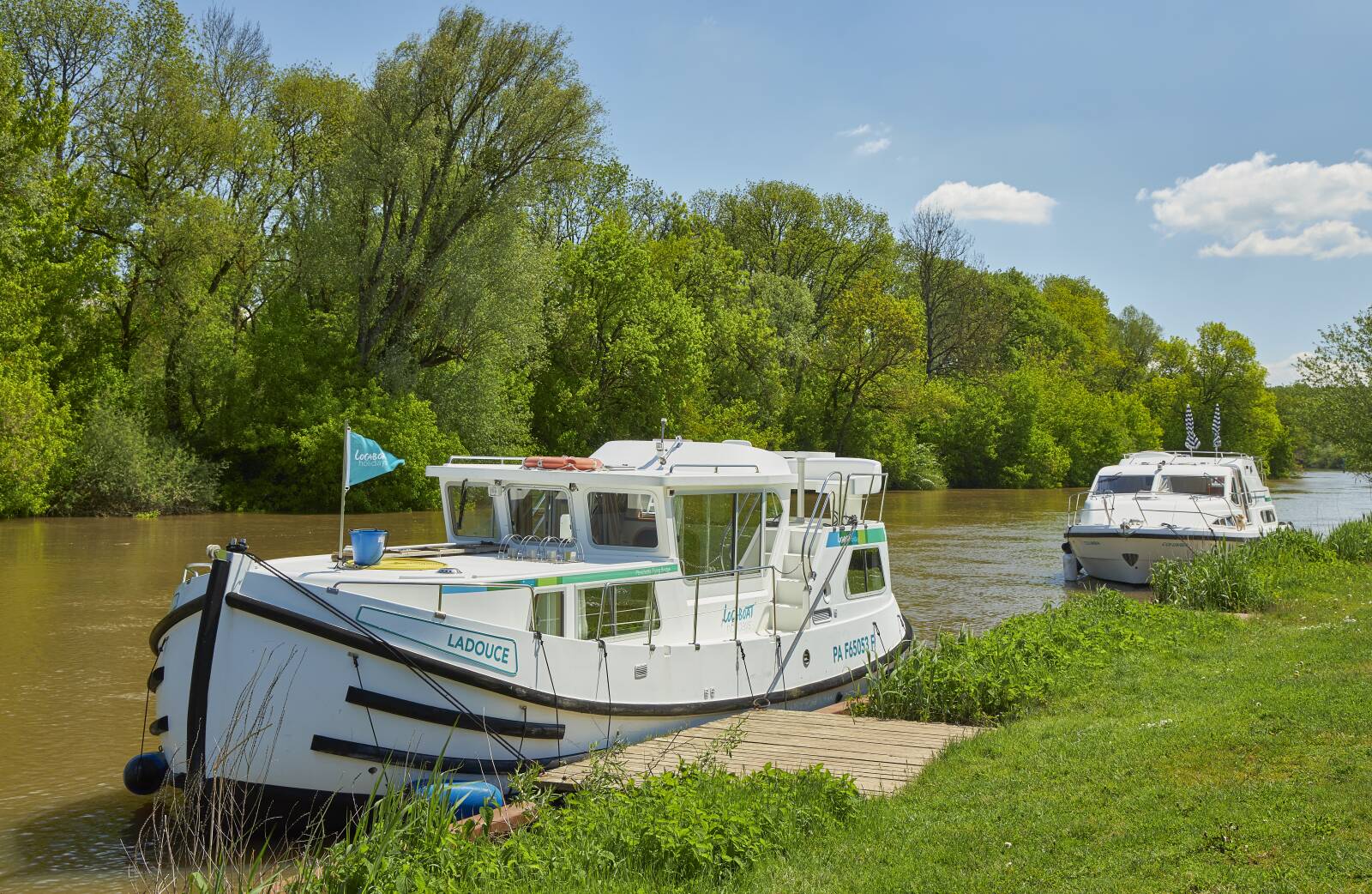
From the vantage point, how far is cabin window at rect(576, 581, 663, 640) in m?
11.5

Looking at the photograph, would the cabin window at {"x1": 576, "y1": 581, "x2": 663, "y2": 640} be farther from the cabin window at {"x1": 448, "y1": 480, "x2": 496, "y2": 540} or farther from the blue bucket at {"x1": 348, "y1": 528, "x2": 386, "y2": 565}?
the cabin window at {"x1": 448, "y1": 480, "x2": 496, "y2": 540}

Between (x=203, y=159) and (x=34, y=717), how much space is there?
33073 mm

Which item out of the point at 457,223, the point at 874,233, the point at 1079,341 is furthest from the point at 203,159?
the point at 1079,341

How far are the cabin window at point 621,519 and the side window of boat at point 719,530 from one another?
0.34 meters

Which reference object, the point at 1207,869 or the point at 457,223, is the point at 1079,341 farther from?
the point at 1207,869

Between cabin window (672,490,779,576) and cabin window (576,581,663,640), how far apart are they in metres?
0.89

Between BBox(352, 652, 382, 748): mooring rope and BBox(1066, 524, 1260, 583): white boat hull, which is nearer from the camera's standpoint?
BBox(352, 652, 382, 748): mooring rope

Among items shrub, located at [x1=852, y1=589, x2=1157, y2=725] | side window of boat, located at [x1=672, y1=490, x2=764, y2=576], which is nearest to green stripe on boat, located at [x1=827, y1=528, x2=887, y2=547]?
side window of boat, located at [x1=672, y1=490, x2=764, y2=576]

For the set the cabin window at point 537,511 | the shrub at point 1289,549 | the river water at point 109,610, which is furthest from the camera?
the shrub at point 1289,549

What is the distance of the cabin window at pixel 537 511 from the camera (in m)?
13.0

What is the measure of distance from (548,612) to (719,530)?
9.74 feet

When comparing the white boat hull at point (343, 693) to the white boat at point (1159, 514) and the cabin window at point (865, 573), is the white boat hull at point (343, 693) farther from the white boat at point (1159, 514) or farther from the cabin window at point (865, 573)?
the white boat at point (1159, 514)

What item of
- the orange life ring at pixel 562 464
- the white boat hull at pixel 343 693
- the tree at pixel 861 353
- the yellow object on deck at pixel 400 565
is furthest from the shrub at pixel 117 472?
the tree at pixel 861 353

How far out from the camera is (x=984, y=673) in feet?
39.1
